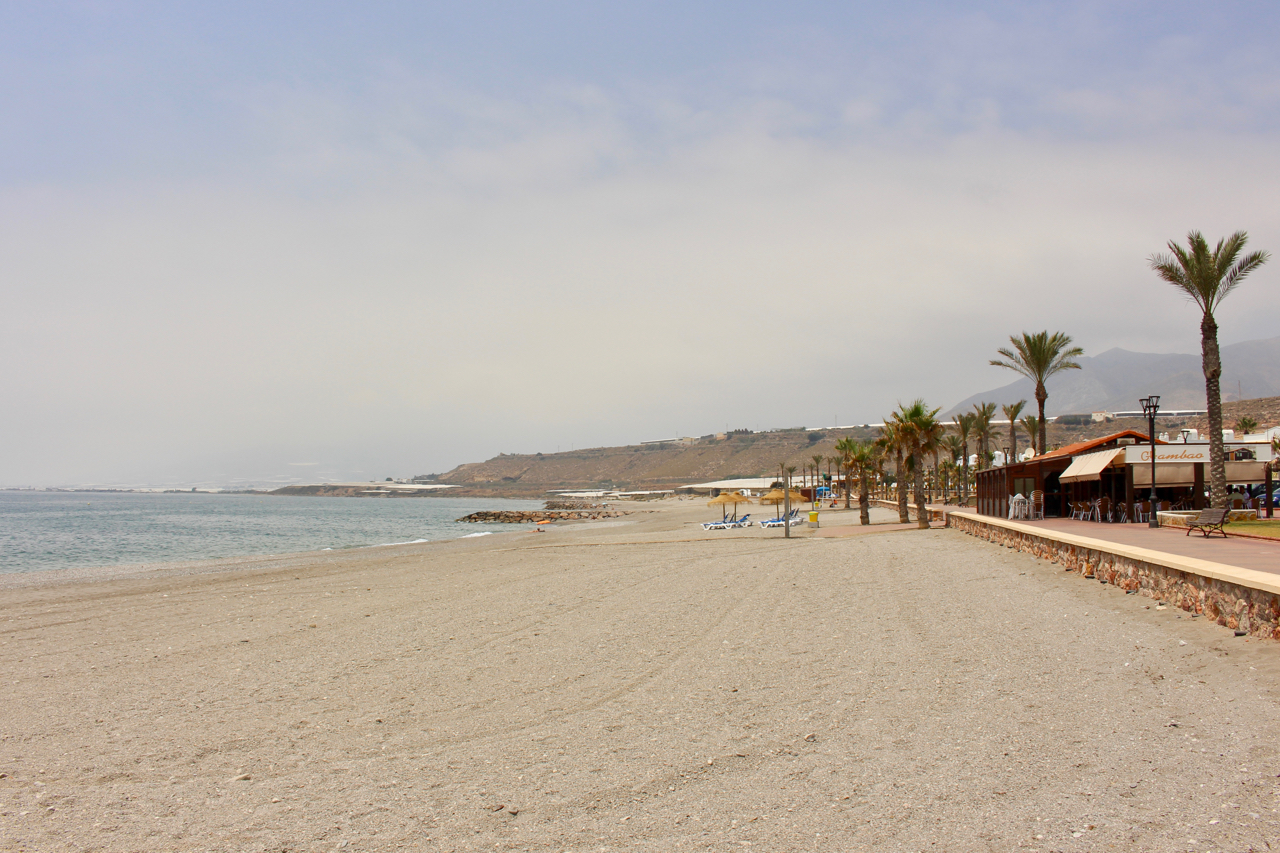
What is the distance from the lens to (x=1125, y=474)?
72.3 feet

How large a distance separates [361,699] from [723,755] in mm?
3556

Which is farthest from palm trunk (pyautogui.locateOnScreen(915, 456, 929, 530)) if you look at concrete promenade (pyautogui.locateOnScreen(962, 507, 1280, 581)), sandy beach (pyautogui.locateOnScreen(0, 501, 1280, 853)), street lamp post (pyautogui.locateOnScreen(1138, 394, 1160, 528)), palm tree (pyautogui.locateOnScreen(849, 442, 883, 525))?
sandy beach (pyautogui.locateOnScreen(0, 501, 1280, 853))

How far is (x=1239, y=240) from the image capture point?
18969 mm

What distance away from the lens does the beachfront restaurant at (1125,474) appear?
19766 millimetres

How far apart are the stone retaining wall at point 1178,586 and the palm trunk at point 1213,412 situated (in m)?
6.48

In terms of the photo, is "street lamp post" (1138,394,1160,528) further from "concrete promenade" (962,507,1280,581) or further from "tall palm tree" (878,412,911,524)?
"tall palm tree" (878,412,911,524)

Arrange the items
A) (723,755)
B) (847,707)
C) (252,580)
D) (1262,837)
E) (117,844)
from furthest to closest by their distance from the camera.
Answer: (252,580) → (847,707) → (723,755) → (117,844) → (1262,837)

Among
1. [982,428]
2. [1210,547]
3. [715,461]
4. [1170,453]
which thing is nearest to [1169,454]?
[1170,453]

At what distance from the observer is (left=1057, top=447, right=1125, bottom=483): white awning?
19.9 metres

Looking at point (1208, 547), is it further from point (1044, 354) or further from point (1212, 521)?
point (1044, 354)

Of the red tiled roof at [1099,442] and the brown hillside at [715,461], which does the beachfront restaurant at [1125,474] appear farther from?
the brown hillside at [715,461]

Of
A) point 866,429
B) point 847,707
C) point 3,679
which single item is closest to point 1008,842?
point 847,707

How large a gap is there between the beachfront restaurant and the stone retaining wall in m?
7.23

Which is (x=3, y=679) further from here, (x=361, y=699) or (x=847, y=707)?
(x=847, y=707)
